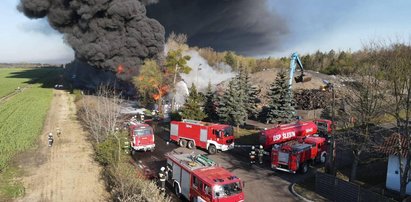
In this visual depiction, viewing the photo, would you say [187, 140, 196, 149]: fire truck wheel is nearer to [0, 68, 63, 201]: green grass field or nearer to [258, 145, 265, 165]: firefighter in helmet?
[258, 145, 265, 165]: firefighter in helmet

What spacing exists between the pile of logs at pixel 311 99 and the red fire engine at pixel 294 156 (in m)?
23.1

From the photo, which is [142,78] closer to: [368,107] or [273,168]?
[273,168]

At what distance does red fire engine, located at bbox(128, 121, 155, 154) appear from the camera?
90.6 feet

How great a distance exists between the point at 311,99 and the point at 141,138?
2779cm

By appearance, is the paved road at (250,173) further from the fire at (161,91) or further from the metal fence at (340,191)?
the fire at (161,91)

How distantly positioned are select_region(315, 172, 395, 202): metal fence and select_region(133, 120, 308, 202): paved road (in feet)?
5.57

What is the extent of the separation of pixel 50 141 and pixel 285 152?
1977cm

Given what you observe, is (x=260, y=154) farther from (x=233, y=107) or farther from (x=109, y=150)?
(x=233, y=107)

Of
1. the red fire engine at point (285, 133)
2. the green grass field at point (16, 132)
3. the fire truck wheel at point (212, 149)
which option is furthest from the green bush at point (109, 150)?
the red fire engine at point (285, 133)

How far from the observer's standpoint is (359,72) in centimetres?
2022

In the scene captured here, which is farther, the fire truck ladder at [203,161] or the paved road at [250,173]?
the paved road at [250,173]

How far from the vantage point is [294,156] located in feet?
74.5

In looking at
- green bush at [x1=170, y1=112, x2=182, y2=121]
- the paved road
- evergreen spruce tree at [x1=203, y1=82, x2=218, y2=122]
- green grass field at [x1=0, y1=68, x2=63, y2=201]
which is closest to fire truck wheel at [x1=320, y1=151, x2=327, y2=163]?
the paved road

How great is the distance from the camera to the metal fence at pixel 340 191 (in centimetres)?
1649
